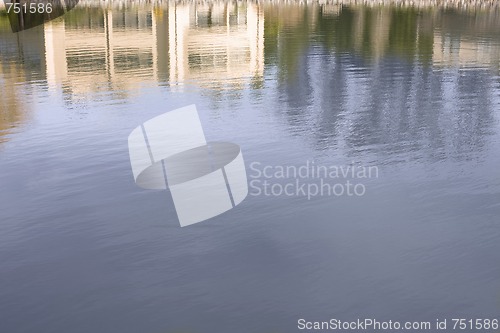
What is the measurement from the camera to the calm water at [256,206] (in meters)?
10.6

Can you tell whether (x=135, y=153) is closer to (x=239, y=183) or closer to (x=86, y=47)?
(x=239, y=183)

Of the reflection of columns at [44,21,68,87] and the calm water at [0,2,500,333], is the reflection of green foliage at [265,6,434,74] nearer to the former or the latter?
the calm water at [0,2,500,333]

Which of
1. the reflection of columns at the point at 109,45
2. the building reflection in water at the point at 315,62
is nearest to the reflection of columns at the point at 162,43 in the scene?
the building reflection in water at the point at 315,62

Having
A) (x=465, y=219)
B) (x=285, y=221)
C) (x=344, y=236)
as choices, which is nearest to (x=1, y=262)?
(x=285, y=221)

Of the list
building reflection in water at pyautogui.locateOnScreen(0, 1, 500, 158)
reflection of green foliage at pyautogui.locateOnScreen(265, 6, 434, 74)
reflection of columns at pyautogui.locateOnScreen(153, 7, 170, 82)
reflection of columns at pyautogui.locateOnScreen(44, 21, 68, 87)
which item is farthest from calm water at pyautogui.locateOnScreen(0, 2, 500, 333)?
reflection of green foliage at pyautogui.locateOnScreen(265, 6, 434, 74)

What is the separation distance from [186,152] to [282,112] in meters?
6.11

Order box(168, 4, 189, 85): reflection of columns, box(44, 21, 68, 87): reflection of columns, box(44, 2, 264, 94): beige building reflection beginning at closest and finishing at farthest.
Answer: box(44, 2, 264, 94): beige building reflection
box(44, 21, 68, 87): reflection of columns
box(168, 4, 189, 85): reflection of columns

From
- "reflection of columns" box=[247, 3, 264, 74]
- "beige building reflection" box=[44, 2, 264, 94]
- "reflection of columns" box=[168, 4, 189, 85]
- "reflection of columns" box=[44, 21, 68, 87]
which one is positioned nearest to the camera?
"beige building reflection" box=[44, 2, 264, 94]

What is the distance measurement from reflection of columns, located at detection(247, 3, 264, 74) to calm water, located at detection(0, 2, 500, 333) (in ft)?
3.07

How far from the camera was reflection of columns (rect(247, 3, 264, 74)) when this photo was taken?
114 feet

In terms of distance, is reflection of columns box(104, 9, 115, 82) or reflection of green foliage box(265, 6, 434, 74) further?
reflection of green foliage box(265, 6, 434, 74)

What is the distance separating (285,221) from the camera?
13.7 metres

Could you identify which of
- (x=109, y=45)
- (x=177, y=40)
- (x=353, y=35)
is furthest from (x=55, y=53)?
(x=353, y=35)

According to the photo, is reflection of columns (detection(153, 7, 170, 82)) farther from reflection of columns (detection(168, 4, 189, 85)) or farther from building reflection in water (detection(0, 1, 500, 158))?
reflection of columns (detection(168, 4, 189, 85))
